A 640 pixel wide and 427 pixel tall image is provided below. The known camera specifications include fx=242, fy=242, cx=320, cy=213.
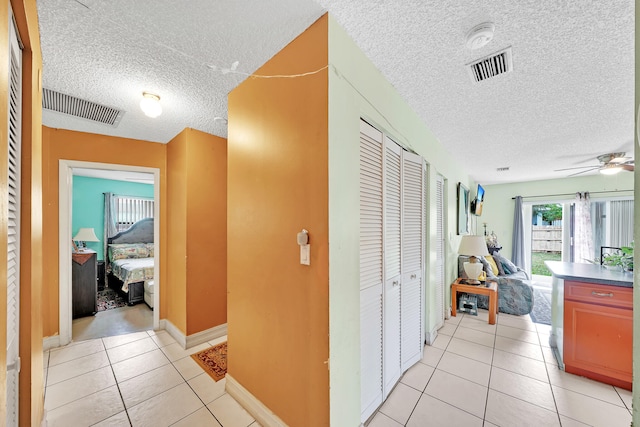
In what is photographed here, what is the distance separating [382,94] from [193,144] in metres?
2.10

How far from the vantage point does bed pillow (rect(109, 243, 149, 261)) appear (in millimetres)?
4754

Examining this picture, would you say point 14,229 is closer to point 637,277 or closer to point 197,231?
point 197,231

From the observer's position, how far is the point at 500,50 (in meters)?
1.48

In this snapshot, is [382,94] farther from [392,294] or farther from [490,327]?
[490,327]

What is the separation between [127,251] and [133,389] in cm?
380

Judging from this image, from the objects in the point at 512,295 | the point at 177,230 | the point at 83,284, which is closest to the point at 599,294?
the point at 512,295

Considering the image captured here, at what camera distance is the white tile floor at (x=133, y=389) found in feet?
5.43

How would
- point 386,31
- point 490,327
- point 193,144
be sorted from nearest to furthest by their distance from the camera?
point 386,31 < point 193,144 < point 490,327

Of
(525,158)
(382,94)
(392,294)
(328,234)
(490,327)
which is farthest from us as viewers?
(525,158)

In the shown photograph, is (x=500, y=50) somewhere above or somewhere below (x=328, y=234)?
above

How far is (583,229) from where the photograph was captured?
508cm

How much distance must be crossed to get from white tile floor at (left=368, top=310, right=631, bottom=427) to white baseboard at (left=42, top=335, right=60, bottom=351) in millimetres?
3327

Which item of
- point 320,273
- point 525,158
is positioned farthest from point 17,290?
point 525,158

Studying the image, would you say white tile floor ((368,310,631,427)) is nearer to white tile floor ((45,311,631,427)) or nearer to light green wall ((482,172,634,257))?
white tile floor ((45,311,631,427))
